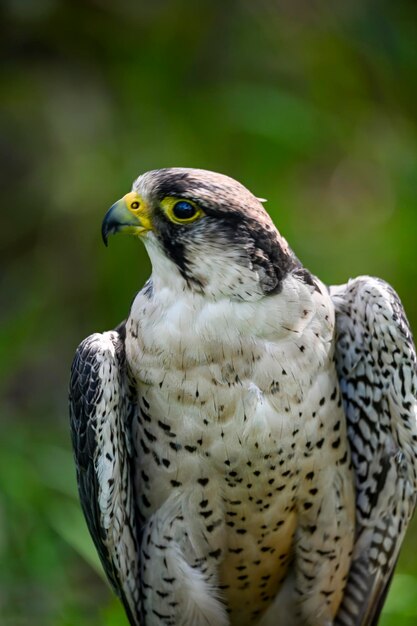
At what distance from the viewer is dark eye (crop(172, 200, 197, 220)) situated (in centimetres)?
387

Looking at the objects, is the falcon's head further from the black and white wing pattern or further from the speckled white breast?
the black and white wing pattern

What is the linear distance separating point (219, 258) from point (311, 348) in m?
0.49

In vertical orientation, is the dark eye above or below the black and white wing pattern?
above

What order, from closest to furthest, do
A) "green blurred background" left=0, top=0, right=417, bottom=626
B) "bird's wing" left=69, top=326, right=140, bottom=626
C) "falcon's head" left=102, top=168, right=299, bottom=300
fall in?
"falcon's head" left=102, top=168, right=299, bottom=300 → "bird's wing" left=69, top=326, right=140, bottom=626 → "green blurred background" left=0, top=0, right=417, bottom=626

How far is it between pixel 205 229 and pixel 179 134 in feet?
13.0

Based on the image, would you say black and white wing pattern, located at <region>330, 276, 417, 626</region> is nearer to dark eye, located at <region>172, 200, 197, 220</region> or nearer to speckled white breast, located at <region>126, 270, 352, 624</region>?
speckled white breast, located at <region>126, 270, 352, 624</region>

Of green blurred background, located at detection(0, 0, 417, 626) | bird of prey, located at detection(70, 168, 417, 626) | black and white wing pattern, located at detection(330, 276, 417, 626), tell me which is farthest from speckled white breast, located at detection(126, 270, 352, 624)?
green blurred background, located at detection(0, 0, 417, 626)

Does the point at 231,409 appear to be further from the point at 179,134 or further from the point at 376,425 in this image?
the point at 179,134

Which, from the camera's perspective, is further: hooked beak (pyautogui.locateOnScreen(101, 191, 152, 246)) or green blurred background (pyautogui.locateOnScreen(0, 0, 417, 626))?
green blurred background (pyautogui.locateOnScreen(0, 0, 417, 626))

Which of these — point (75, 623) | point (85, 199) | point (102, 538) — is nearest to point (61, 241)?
point (85, 199)

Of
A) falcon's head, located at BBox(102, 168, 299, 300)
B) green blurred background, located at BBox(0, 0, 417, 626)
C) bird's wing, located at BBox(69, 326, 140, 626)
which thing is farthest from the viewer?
green blurred background, located at BBox(0, 0, 417, 626)

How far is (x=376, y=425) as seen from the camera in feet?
14.5

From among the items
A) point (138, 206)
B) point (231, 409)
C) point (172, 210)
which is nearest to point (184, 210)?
point (172, 210)

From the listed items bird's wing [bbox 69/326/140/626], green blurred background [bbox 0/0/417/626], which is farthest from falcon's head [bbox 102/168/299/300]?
green blurred background [bbox 0/0/417/626]
